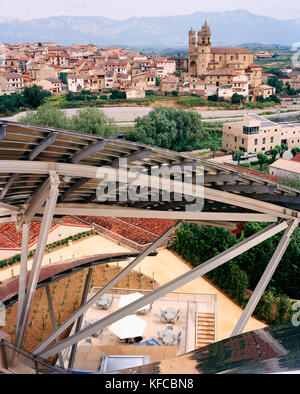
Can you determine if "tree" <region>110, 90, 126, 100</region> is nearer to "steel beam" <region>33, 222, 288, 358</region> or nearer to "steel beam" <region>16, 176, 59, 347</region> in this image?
"steel beam" <region>33, 222, 288, 358</region>

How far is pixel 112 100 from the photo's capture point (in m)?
48.8

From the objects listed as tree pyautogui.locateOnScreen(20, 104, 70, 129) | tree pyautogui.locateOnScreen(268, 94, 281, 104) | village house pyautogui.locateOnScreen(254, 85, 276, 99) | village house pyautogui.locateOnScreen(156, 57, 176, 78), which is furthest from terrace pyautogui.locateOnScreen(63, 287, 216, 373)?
village house pyautogui.locateOnScreen(156, 57, 176, 78)

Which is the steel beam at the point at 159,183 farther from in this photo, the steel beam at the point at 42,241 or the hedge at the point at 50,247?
the hedge at the point at 50,247

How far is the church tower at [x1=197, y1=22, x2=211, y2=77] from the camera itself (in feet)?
205

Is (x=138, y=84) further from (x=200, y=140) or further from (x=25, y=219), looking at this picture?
(x=25, y=219)

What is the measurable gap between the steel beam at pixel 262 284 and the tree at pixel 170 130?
964 inches

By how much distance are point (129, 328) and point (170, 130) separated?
922 inches

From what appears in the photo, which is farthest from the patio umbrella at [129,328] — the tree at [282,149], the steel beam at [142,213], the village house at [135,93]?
the village house at [135,93]

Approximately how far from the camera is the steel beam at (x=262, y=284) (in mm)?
5266

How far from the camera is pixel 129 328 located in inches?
349

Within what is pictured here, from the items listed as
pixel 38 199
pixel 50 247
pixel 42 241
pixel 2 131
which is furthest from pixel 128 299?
pixel 2 131

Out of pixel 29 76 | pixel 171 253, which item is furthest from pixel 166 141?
pixel 29 76

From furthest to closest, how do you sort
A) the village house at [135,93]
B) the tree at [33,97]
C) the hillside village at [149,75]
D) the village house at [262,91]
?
the village house at [262,91]
the hillside village at [149,75]
the village house at [135,93]
the tree at [33,97]
